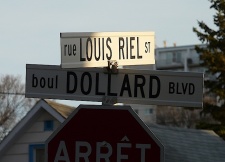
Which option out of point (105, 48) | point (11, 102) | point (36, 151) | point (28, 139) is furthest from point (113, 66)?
point (11, 102)

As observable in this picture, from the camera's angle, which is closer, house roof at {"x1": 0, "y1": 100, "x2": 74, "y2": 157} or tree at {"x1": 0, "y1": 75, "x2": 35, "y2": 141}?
house roof at {"x1": 0, "y1": 100, "x2": 74, "y2": 157}

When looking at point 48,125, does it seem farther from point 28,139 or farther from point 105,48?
point 105,48

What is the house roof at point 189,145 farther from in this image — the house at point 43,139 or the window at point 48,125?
the window at point 48,125

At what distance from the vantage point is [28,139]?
72.4 ft

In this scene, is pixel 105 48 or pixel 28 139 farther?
pixel 28 139

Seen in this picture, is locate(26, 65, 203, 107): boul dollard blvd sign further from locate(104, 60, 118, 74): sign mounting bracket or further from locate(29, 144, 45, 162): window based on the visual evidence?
locate(29, 144, 45, 162): window

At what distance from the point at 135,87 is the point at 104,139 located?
0.42m

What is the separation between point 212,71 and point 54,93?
1254 inches

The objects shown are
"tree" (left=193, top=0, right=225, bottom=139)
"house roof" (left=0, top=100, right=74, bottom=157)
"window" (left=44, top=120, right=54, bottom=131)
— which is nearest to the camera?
"house roof" (left=0, top=100, right=74, bottom=157)

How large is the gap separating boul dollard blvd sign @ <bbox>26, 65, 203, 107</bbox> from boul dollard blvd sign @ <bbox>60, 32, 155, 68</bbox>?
0.29ft

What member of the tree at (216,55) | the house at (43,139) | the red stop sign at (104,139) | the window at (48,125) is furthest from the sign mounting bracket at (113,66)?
the tree at (216,55)

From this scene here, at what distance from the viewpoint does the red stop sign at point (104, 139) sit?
5.36m

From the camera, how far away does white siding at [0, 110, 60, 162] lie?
2191 cm

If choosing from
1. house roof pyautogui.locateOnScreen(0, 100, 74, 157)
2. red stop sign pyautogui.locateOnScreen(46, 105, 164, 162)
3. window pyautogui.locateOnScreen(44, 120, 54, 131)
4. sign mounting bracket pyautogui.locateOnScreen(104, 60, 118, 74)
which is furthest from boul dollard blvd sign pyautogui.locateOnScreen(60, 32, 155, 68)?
window pyautogui.locateOnScreen(44, 120, 54, 131)
